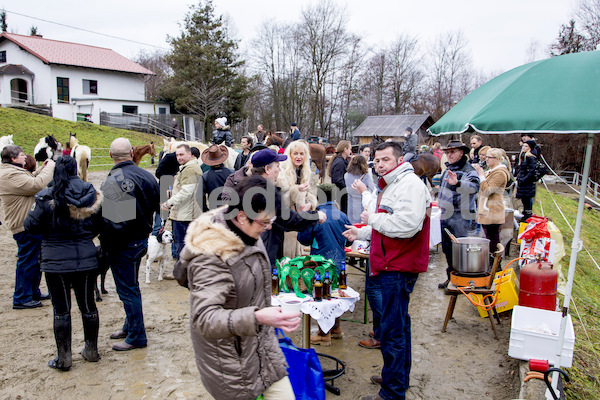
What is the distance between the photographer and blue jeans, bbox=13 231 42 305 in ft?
17.6

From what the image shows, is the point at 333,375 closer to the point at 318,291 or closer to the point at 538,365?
the point at 318,291

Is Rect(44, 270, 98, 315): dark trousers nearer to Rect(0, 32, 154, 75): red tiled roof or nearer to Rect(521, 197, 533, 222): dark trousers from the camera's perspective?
Rect(521, 197, 533, 222): dark trousers

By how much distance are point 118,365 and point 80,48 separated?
136 feet

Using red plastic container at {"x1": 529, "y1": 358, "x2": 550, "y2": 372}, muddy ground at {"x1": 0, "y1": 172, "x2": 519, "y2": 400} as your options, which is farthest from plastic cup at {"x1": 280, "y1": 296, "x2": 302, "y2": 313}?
red plastic container at {"x1": 529, "y1": 358, "x2": 550, "y2": 372}

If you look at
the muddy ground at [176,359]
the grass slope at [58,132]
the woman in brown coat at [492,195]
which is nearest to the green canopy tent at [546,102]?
the muddy ground at [176,359]

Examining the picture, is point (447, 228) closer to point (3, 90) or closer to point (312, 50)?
point (312, 50)

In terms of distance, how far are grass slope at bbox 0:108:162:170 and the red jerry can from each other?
17867 mm

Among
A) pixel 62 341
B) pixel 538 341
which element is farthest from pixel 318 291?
pixel 62 341

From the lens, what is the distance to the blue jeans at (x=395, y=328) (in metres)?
3.36

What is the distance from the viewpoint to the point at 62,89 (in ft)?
116

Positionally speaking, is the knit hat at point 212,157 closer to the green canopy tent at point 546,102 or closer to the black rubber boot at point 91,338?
the black rubber boot at point 91,338

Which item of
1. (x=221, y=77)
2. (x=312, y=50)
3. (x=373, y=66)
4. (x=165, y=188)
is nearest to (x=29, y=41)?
(x=221, y=77)

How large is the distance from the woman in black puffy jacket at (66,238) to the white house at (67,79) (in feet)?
101

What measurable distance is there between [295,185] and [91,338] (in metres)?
2.57
